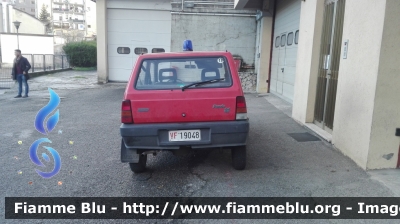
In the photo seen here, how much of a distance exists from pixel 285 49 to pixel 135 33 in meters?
8.08

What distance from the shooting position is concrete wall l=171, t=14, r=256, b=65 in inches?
604

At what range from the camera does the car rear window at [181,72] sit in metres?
4.65

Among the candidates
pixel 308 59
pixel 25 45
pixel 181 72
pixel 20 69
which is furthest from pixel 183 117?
pixel 25 45

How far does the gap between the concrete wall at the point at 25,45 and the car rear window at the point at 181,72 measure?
32.8 m

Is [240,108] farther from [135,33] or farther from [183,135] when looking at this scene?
[135,33]

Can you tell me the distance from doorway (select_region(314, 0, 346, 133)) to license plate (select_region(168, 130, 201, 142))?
3159 mm

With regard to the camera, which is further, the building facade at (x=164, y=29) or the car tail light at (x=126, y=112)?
the building facade at (x=164, y=29)

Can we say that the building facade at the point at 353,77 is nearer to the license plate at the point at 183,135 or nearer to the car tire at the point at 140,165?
the license plate at the point at 183,135

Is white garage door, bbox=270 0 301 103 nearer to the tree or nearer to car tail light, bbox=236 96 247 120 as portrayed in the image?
car tail light, bbox=236 96 247 120

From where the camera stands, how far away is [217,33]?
1558 cm

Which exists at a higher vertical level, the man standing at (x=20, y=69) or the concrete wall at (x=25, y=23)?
the concrete wall at (x=25, y=23)

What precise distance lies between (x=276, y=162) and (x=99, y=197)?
2.67m

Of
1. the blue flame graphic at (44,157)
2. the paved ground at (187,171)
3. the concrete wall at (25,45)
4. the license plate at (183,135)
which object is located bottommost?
the blue flame graphic at (44,157)

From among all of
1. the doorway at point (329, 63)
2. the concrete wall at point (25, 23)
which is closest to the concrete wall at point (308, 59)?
the doorway at point (329, 63)
